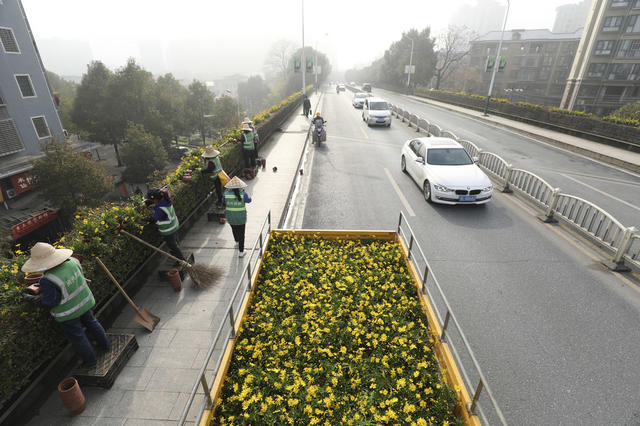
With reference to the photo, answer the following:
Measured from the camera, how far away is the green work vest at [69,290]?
4055 millimetres

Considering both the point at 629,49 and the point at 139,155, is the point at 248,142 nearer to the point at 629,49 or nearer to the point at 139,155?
the point at 139,155

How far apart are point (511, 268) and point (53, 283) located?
877 cm

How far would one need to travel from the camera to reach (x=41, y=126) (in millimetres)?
27703

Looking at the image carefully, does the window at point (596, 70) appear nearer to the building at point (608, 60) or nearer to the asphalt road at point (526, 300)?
the building at point (608, 60)

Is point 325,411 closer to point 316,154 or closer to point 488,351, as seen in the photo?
point 488,351

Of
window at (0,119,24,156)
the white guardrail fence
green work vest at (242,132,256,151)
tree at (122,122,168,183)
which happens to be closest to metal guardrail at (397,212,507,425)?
the white guardrail fence

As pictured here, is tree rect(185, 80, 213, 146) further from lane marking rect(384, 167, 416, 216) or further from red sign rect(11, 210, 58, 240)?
lane marking rect(384, 167, 416, 216)

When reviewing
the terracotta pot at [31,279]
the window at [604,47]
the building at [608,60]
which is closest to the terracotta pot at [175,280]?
the terracotta pot at [31,279]

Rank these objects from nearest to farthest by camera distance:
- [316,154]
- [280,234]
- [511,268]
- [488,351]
A: [488,351]
[511,268]
[280,234]
[316,154]

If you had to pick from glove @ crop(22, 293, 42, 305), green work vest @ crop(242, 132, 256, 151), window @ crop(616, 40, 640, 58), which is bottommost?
glove @ crop(22, 293, 42, 305)

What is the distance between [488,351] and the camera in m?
5.18

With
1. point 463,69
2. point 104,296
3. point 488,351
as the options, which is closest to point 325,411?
point 488,351

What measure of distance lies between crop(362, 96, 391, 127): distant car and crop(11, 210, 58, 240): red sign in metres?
27.6

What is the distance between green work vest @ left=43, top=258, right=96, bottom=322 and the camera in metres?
4.05
